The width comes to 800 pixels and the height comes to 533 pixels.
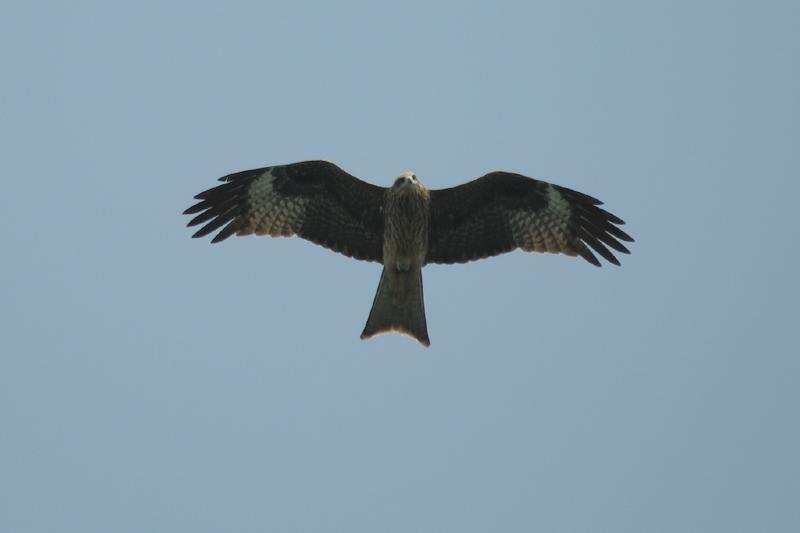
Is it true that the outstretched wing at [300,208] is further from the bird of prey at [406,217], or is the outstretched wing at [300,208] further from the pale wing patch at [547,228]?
the pale wing patch at [547,228]

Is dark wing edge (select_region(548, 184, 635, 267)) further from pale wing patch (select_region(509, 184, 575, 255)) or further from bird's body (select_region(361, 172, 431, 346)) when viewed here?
bird's body (select_region(361, 172, 431, 346))

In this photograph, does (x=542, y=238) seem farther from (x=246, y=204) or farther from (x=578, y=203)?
(x=246, y=204)

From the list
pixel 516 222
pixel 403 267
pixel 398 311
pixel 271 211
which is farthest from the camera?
pixel 271 211

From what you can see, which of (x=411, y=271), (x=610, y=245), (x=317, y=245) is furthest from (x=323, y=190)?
(x=610, y=245)

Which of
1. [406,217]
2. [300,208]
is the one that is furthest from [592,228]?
[300,208]

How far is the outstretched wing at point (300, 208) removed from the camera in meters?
10.4

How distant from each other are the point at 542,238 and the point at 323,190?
2.57 m

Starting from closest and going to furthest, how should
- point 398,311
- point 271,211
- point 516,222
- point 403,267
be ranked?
point 398,311
point 403,267
point 516,222
point 271,211

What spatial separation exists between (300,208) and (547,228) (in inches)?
112

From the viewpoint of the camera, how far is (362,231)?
1047 cm

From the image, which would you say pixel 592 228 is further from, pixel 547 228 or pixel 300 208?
pixel 300 208

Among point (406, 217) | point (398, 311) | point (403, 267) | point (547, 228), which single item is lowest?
point (398, 311)

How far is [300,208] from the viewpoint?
10672mm

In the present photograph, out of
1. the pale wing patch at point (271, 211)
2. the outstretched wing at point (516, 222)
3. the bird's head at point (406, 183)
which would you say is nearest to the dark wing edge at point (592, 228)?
the outstretched wing at point (516, 222)
